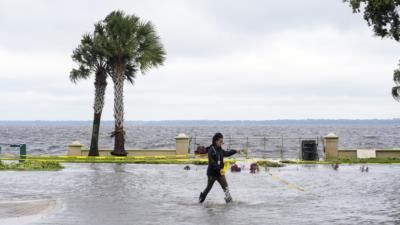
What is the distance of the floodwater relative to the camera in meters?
14.2

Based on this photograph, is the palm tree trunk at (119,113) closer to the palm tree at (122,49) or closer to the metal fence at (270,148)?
the palm tree at (122,49)

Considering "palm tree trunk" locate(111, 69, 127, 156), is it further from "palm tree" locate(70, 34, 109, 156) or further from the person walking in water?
the person walking in water

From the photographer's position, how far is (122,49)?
3778 centimetres

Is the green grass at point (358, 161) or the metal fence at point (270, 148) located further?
the metal fence at point (270, 148)

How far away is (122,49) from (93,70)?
2.83m

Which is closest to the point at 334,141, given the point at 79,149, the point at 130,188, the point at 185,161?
the point at 185,161

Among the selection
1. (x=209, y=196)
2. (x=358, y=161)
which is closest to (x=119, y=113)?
(x=358, y=161)

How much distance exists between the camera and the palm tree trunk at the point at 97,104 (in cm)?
3894

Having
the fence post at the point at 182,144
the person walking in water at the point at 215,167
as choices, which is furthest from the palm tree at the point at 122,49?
the person walking in water at the point at 215,167

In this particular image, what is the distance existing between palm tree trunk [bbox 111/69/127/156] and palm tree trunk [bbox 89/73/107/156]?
35.6 inches

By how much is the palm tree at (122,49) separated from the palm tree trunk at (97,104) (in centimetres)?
80

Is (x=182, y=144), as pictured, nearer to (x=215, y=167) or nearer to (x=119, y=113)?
(x=119, y=113)

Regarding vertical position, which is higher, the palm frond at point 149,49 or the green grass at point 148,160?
the palm frond at point 149,49

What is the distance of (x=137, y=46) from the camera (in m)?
38.9
